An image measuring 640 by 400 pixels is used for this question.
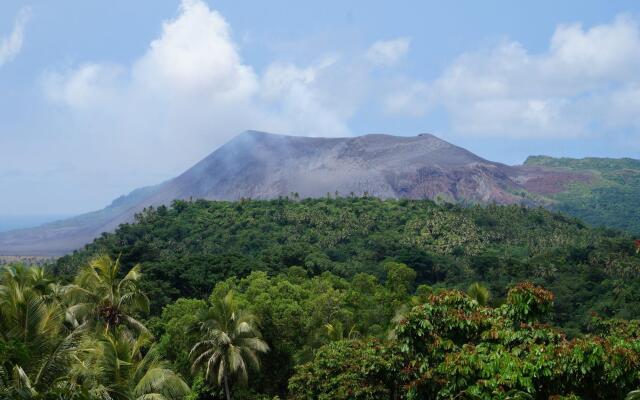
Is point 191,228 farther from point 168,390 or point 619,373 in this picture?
point 619,373

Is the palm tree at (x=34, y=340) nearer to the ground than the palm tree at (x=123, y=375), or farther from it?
farther from it

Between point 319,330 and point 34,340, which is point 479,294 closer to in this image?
point 319,330

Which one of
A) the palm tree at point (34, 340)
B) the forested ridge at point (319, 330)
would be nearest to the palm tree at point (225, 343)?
the forested ridge at point (319, 330)

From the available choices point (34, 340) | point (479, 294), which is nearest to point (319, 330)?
point (479, 294)

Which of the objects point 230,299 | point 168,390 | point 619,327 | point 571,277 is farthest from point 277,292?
point 571,277

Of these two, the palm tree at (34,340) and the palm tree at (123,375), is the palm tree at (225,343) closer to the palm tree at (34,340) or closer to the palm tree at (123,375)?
the palm tree at (123,375)

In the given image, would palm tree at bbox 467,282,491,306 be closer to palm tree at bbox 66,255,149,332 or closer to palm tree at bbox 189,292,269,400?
palm tree at bbox 189,292,269,400

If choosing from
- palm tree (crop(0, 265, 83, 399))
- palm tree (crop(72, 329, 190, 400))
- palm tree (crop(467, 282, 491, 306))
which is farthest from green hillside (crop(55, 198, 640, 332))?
palm tree (crop(0, 265, 83, 399))
